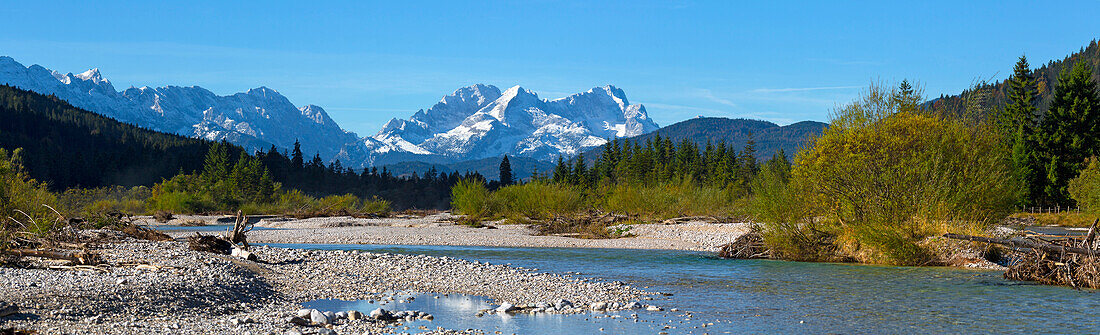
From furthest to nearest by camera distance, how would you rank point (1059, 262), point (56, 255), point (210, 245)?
point (210, 245), point (1059, 262), point (56, 255)

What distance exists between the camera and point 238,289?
641 inches

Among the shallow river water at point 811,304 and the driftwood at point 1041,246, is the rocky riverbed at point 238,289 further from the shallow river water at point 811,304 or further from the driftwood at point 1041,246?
the driftwood at point 1041,246

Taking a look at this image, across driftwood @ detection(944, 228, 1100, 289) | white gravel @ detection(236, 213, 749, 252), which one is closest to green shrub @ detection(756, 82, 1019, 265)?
driftwood @ detection(944, 228, 1100, 289)

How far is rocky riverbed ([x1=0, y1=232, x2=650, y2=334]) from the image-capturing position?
11.7m

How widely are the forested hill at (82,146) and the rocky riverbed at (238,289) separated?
338ft

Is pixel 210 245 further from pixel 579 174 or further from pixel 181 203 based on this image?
pixel 579 174

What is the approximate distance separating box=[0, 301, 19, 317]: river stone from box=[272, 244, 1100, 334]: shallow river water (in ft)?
17.3

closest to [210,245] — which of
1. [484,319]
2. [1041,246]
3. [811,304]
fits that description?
[484,319]

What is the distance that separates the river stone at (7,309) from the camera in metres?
10.7

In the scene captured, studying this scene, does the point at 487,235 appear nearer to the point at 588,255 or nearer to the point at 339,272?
the point at 588,255

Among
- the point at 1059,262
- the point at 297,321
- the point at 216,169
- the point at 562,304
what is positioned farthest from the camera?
the point at 216,169

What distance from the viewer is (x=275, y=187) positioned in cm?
8919

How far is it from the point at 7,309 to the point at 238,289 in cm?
562

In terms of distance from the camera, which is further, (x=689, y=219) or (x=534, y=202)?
(x=534, y=202)
